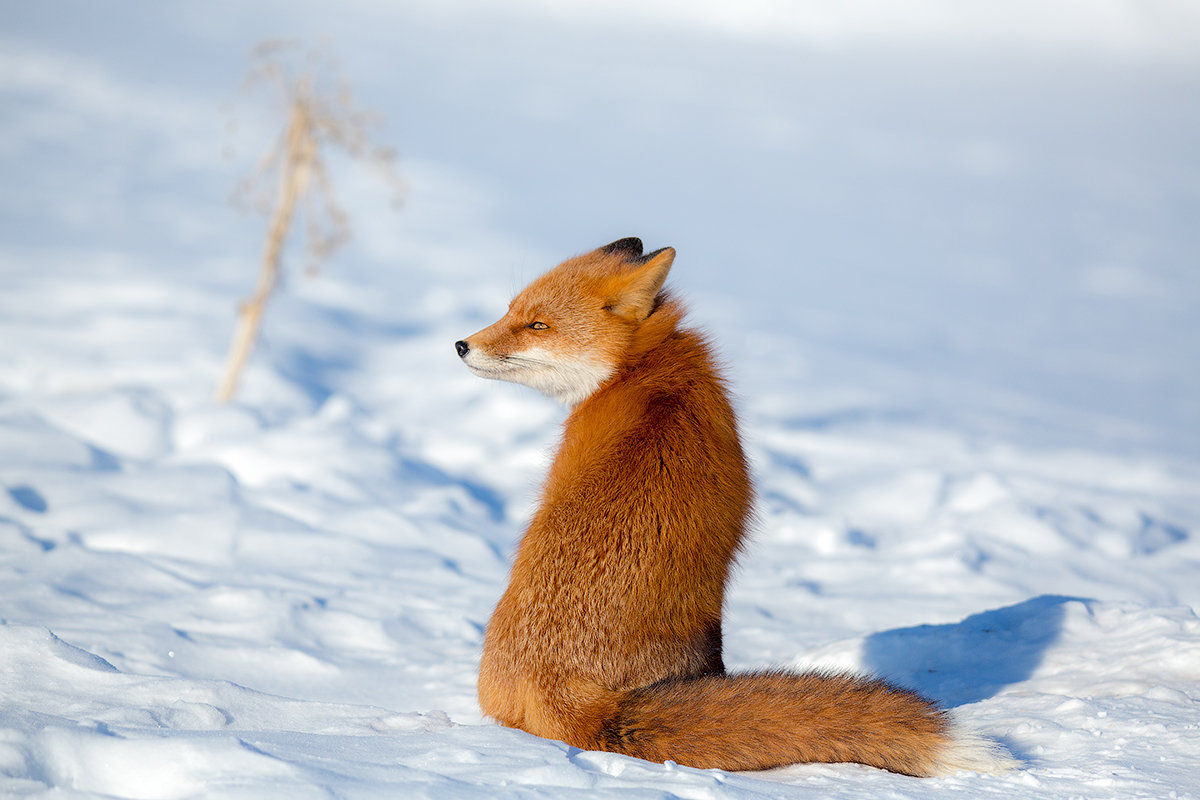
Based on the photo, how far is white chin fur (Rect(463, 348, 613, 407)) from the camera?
11.9ft

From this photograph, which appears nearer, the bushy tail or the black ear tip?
the bushy tail

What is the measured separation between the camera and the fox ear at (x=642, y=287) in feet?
11.6

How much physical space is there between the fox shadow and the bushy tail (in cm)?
171

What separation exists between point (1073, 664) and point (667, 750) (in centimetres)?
277

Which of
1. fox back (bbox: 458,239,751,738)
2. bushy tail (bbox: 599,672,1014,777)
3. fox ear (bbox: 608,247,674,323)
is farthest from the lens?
fox ear (bbox: 608,247,674,323)

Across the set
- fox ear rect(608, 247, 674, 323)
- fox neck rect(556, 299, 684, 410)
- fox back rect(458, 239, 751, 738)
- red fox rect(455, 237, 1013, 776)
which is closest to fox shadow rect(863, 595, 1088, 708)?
red fox rect(455, 237, 1013, 776)

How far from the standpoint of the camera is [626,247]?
4.15 m

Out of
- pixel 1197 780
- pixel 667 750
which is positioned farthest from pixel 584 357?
pixel 1197 780

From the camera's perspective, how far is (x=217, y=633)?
5.27 m

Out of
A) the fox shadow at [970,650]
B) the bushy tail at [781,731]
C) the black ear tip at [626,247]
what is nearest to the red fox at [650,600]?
the bushy tail at [781,731]

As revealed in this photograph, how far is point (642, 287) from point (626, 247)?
0.64 meters

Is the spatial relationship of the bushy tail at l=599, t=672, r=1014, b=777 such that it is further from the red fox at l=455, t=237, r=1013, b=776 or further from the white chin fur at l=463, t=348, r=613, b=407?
the white chin fur at l=463, t=348, r=613, b=407

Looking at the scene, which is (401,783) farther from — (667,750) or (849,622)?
(849,622)

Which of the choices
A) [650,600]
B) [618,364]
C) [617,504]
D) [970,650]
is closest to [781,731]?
[650,600]
